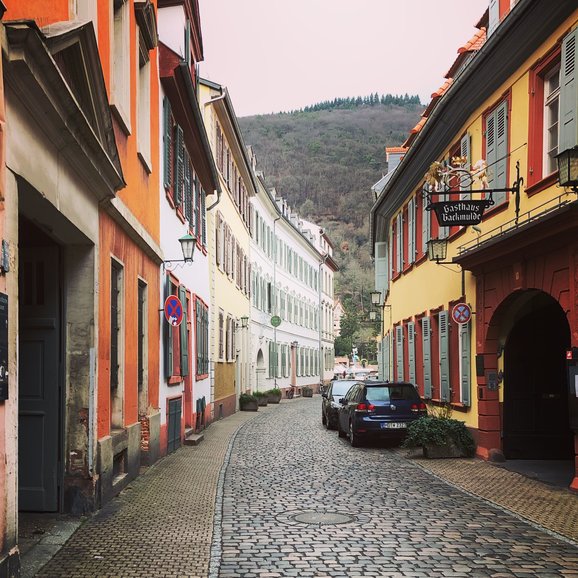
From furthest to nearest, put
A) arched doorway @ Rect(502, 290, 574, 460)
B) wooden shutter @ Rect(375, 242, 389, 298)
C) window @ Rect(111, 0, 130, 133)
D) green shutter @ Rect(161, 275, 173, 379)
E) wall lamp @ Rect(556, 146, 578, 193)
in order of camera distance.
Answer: wooden shutter @ Rect(375, 242, 389, 298), green shutter @ Rect(161, 275, 173, 379), arched doorway @ Rect(502, 290, 574, 460), window @ Rect(111, 0, 130, 133), wall lamp @ Rect(556, 146, 578, 193)

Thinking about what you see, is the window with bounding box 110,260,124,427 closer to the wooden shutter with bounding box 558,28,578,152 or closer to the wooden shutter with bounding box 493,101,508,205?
the wooden shutter with bounding box 558,28,578,152

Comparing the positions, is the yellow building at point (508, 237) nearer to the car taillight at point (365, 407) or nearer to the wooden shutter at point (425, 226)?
the wooden shutter at point (425, 226)

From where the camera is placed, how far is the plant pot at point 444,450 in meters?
15.3

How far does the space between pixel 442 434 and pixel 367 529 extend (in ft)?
22.3

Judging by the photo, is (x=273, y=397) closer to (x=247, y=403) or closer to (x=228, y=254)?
(x=247, y=403)

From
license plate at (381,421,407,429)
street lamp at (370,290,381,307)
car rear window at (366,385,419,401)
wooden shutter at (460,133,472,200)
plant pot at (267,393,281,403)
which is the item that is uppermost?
wooden shutter at (460,133,472,200)

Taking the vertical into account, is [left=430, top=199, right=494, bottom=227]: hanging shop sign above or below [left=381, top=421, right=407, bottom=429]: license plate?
above

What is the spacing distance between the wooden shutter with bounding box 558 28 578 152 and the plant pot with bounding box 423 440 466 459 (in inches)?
240

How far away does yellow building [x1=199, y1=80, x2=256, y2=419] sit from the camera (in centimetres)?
2523

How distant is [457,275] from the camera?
55.9ft

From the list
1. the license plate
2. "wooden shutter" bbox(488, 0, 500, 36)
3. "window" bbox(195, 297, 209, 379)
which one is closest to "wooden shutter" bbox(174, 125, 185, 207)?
"window" bbox(195, 297, 209, 379)

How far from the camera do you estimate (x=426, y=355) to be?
20078 mm

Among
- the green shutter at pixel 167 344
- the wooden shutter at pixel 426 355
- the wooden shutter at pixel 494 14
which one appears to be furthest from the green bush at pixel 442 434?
the wooden shutter at pixel 494 14

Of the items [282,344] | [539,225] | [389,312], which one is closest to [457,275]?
[539,225]
